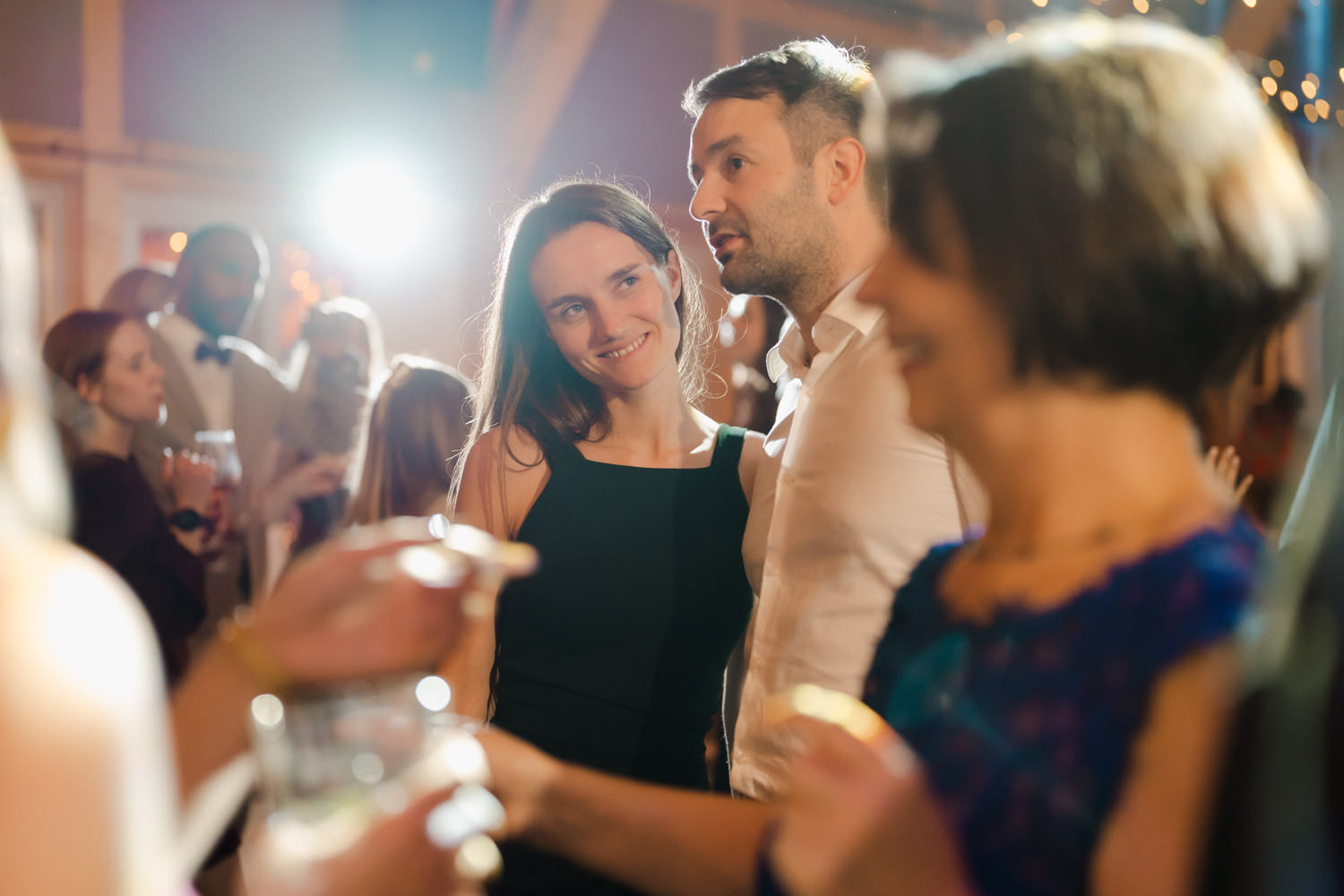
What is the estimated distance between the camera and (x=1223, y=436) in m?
0.75

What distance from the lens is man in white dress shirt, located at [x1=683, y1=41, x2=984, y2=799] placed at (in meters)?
1.44

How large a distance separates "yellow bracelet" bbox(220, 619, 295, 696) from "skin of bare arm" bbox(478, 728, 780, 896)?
34cm

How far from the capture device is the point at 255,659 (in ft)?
2.33

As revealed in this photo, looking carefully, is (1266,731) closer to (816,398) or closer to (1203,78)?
(1203,78)

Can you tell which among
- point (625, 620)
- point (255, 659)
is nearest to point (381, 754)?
point (255, 659)

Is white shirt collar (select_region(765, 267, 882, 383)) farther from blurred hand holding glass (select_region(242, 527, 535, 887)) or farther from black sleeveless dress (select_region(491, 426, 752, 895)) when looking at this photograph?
blurred hand holding glass (select_region(242, 527, 535, 887))

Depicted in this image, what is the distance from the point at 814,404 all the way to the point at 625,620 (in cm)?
49

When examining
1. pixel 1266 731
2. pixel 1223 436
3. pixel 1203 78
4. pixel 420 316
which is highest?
pixel 1203 78

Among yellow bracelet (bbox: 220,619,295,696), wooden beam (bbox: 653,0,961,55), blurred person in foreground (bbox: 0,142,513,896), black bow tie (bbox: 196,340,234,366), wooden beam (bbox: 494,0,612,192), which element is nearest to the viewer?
blurred person in foreground (bbox: 0,142,513,896)

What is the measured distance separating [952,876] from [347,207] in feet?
22.0

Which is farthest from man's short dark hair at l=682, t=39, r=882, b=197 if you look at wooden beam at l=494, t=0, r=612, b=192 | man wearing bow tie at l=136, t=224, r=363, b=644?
wooden beam at l=494, t=0, r=612, b=192

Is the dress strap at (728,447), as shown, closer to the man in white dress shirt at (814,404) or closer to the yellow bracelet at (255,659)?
the man in white dress shirt at (814,404)

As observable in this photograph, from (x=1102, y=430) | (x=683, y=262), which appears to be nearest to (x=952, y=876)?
(x=1102, y=430)

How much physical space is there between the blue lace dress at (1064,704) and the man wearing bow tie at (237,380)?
11.0 feet
